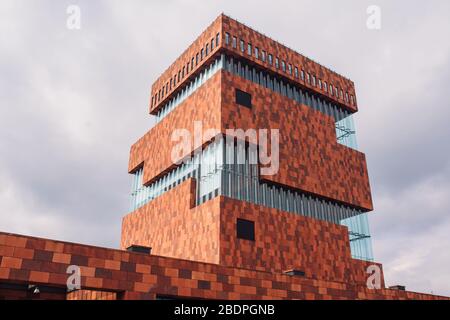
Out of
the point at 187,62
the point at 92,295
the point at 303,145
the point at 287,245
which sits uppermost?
the point at 187,62

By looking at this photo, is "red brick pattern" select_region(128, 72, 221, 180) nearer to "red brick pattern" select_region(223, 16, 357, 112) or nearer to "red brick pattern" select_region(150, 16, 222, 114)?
"red brick pattern" select_region(150, 16, 222, 114)

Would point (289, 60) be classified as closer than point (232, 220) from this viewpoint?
No

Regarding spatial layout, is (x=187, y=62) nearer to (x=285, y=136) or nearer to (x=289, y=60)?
(x=289, y=60)

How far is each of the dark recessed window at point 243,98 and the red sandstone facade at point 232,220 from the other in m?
0.58

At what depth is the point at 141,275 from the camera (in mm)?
23984

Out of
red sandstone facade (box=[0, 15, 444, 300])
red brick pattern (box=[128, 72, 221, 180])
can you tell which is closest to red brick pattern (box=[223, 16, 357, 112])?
red sandstone facade (box=[0, 15, 444, 300])

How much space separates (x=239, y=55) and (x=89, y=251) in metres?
35.8

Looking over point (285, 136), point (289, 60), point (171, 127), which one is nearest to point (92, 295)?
point (285, 136)

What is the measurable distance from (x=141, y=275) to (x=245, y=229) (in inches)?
799

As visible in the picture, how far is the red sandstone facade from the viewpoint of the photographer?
2389cm

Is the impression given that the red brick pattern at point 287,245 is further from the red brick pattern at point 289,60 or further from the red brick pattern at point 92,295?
the red brick pattern at point 289,60

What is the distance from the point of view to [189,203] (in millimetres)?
47094
